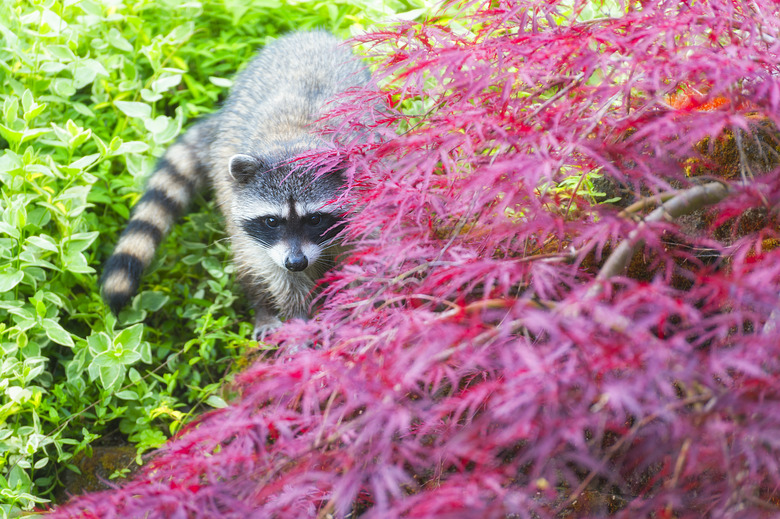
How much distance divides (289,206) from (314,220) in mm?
132

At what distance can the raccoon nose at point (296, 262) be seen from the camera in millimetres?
2832

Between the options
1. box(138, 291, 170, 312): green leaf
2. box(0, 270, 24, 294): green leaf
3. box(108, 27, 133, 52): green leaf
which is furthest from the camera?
box(108, 27, 133, 52): green leaf

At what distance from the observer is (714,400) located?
1.11 m

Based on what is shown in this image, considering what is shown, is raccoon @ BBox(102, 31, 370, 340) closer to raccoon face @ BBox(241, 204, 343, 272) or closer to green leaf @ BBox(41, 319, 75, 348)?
raccoon face @ BBox(241, 204, 343, 272)

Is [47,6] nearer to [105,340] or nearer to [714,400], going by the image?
[105,340]

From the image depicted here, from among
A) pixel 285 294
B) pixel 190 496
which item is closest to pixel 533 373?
pixel 190 496

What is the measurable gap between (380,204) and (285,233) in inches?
47.8

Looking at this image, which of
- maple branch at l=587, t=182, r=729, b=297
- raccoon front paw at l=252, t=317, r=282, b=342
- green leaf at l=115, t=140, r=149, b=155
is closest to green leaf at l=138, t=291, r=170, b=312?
raccoon front paw at l=252, t=317, r=282, b=342

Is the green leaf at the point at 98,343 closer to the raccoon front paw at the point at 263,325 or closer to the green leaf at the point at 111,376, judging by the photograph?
the green leaf at the point at 111,376

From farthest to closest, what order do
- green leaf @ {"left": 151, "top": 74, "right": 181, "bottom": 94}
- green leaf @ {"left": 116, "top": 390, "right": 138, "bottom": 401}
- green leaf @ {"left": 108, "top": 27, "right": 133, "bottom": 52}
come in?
1. green leaf @ {"left": 108, "top": 27, "right": 133, "bottom": 52}
2. green leaf @ {"left": 151, "top": 74, "right": 181, "bottom": 94}
3. green leaf @ {"left": 116, "top": 390, "right": 138, "bottom": 401}

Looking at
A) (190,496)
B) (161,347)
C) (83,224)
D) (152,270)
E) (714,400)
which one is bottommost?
(161,347)

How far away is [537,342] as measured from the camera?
1.92m

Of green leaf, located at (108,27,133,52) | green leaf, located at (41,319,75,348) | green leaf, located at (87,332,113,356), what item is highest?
green leaf, located at (108,27,133,52)

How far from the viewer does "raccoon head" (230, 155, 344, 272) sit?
2924 mm
